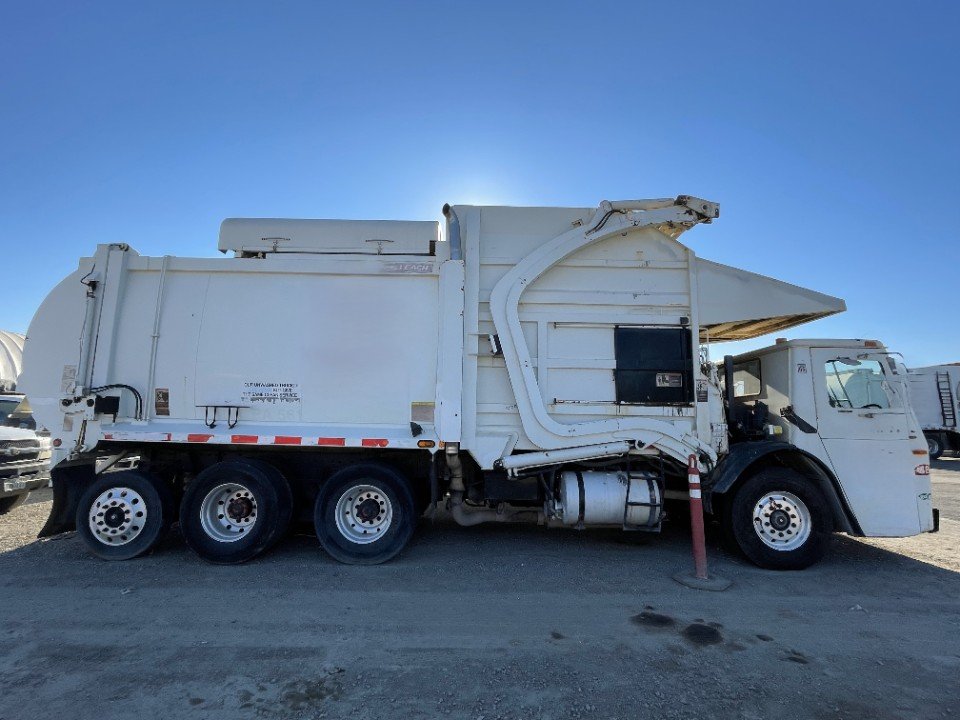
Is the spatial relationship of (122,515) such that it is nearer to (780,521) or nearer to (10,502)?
(10,502)

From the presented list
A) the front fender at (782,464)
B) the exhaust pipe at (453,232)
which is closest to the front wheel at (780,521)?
the front fender at (782,464)

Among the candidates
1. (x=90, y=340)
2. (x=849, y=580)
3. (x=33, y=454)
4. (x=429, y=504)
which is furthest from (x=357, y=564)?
(x=33, y=454)

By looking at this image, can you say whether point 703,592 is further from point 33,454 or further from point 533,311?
point 33,454

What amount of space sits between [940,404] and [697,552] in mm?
18542

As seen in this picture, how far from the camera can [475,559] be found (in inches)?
205

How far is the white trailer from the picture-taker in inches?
666

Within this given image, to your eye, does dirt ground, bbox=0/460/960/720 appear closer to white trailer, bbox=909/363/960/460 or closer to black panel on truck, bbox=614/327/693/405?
black panel on truck, bbox=614/327/693/405

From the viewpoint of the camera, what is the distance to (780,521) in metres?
5.12

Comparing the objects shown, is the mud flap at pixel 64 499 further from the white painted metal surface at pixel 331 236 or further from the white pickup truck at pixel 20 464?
→ the white painted metal surface at pixel 331 236

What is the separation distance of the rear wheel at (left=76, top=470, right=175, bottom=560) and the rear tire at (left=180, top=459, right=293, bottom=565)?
353 mm

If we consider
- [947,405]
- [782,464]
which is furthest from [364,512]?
[947,405]

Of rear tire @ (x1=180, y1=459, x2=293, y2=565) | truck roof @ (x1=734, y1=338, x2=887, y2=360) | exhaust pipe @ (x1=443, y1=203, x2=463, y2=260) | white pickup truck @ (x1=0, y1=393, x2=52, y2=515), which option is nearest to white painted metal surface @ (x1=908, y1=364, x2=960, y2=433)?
truck roof @ (x1=734, y1=338, x2=887, y2=360)

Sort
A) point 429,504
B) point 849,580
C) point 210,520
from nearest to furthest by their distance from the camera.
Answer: point 849,580
point 210,520
point 429,504

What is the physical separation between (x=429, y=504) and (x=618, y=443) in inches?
88.1
